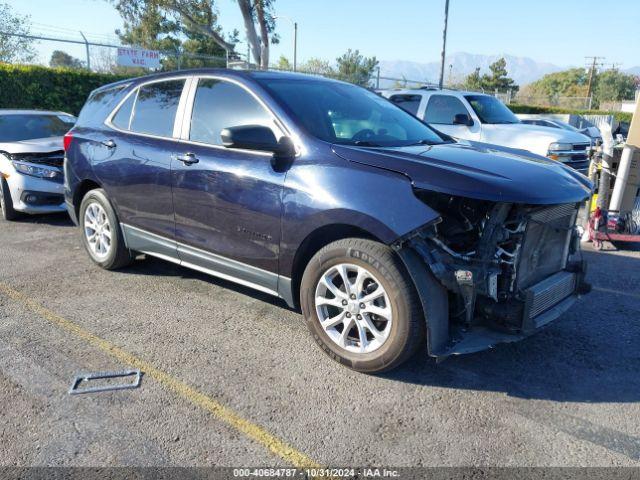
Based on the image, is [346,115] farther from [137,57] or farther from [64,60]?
[64,60]

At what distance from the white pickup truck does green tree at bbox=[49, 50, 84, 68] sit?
39.2ft

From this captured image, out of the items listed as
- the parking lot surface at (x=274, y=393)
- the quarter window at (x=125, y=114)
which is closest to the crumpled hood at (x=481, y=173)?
the parking lot surface at (x=274, y=393)

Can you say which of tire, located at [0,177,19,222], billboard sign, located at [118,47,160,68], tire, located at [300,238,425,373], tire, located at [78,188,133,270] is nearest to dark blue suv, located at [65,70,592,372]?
tire, located at [300,238,425,373]

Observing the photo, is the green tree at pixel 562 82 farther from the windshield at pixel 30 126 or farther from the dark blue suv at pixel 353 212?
the dark blue suv at pixel 353 212

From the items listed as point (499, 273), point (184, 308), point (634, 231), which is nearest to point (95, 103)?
point (184, 308)

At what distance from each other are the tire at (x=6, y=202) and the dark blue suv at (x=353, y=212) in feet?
11.8

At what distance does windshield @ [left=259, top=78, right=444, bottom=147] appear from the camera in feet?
12.4

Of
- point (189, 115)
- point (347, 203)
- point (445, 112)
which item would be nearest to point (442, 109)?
point (445, 112)

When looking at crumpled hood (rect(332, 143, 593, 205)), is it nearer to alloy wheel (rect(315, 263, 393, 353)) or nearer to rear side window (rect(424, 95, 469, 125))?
alloy wheel (rect(315, 263, 393, 353))

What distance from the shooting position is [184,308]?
4.36 metres

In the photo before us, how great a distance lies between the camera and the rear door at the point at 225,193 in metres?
3.70

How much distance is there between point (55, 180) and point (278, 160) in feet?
16.6

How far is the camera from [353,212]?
10.5 feet

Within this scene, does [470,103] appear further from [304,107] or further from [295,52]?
[295,52]
